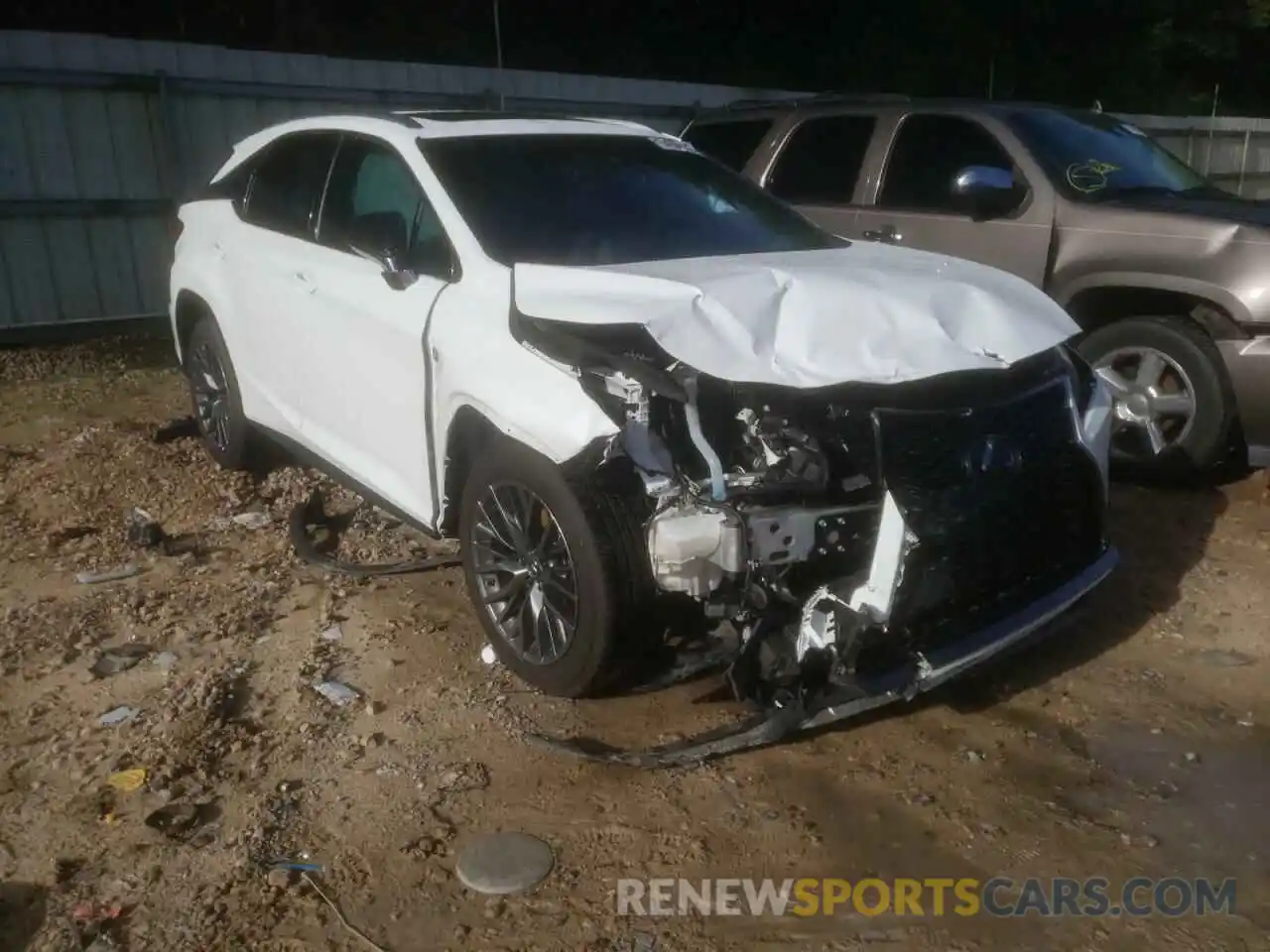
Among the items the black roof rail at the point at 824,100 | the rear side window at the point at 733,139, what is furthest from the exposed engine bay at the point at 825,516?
the rear side window at the point at 733,139

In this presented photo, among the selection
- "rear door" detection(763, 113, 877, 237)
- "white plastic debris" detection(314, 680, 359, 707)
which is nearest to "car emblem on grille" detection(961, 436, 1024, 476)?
"white plastic debris" detection(314, 680, 359, 707)

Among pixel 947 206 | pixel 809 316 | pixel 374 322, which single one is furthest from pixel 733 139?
pixel 809 316

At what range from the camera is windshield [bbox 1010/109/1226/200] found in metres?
6.02

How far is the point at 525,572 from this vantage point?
377 centimetres

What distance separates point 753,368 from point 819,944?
1.51m

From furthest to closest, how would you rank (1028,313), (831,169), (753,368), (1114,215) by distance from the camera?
1. (831,169)
2. (1114,215)
3. (1028,313)
4. (753,368)

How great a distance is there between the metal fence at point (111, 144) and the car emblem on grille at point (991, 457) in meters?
7.63

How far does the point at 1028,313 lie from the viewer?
3.68m

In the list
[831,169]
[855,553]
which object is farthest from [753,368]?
[831,169]

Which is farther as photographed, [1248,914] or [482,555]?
[482,555]

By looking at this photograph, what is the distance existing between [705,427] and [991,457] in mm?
856

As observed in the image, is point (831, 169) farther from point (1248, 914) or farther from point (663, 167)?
point (1248, 914)

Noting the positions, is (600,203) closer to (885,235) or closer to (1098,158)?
(885,235)

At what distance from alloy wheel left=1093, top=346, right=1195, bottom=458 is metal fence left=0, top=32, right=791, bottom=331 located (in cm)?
708
